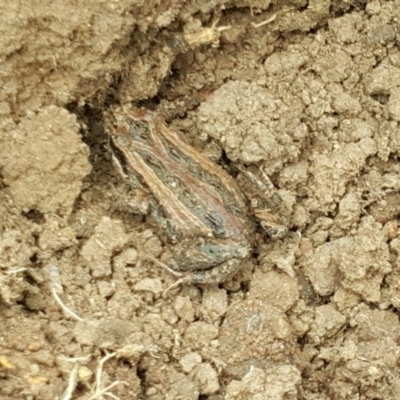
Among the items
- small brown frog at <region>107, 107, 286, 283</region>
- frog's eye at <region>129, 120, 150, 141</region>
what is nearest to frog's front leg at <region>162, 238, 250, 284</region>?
small brown frog at <region>107, 107, 286, 283</region>

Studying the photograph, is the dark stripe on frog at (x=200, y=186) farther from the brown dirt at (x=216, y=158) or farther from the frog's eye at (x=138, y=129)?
the brown dirt at (x=216, y=158)

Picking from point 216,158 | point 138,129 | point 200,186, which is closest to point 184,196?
point 200,186

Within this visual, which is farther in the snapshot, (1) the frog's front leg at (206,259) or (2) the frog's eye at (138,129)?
(2) the frog's eye at (138,129)

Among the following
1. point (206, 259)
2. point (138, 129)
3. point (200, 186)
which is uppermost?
point (138, 129)

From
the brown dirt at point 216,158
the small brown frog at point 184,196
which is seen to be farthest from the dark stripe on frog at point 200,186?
the brown dirt at point 216,158

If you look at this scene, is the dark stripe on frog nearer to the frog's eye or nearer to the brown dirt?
the frog's eye

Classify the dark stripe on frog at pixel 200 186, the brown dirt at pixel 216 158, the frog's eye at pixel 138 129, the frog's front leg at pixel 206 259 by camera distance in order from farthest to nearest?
the frog's eye at pixel 138 129 → the dark stripe on frog at pixel 200 186 → the frog's front leg at pixel 206 259 → the brown dirt at pixel 216 158

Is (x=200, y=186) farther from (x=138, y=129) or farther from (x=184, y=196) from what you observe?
(x=138, y=129)
